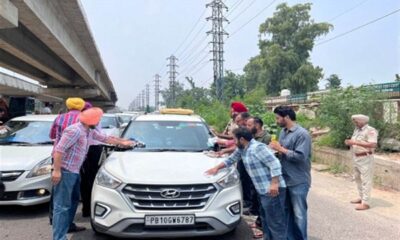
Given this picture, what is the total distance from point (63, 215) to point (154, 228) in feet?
3.33

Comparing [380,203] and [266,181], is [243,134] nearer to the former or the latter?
[266,181]

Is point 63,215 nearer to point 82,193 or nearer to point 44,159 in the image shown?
point 82,193

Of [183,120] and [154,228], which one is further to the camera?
[183,120]

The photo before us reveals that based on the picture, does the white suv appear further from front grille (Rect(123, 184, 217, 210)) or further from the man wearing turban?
the man wearing turban

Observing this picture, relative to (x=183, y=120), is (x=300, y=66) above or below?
above

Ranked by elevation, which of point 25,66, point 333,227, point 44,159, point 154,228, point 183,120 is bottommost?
point 333,227

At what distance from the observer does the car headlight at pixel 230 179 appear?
4633mm

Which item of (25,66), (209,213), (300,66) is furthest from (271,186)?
(300,66)

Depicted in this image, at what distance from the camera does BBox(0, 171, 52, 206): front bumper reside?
19.2 ft

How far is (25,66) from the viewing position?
2075 centimetres

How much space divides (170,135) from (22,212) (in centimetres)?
256

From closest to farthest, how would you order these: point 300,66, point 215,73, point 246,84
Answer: point 215,73
point 300,66
point 246,84

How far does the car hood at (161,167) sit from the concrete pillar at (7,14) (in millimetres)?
4653

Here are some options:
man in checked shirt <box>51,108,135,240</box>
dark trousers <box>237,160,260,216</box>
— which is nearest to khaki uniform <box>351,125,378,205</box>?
dark trousers <box>237,160,260,216</box>
